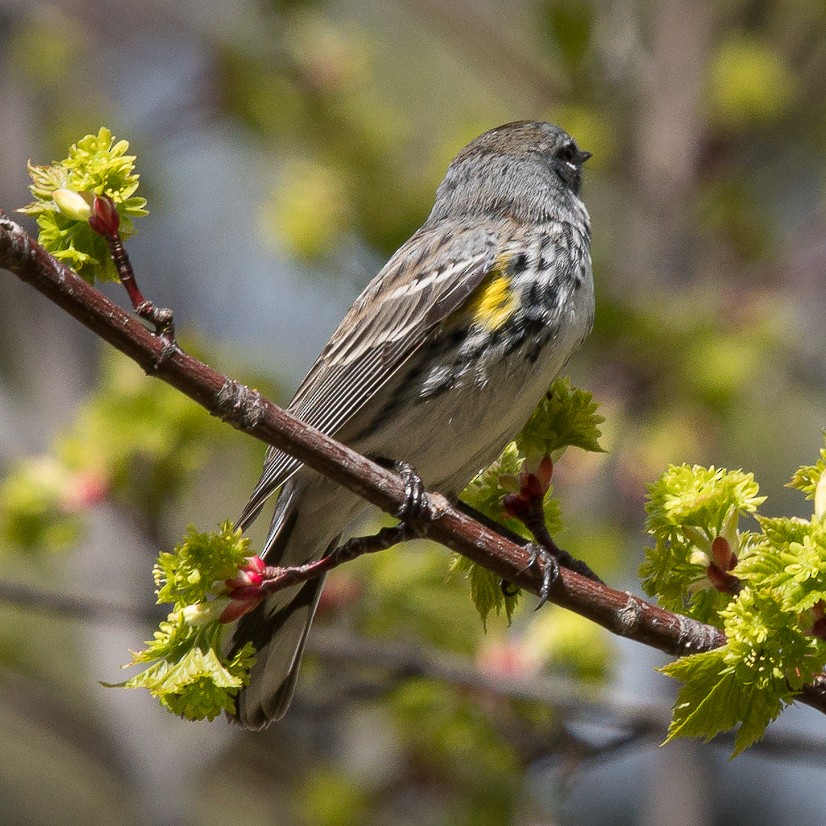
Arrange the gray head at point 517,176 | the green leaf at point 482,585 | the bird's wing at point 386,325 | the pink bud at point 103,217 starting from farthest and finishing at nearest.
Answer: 1. the gray head at point 517,176
2. the bird's wing at point 386,325
3. the green leaf at point 482,585
4. the pink bud at point 103,217

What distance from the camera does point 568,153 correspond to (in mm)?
3738

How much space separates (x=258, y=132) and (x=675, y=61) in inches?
85.0

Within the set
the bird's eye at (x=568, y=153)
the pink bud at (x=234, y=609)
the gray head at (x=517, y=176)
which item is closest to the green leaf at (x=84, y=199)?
the pink bud at (x=234, y=609)

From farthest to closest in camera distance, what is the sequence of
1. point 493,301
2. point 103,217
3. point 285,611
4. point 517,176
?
point 517,176, point 285,611, point 493,301, point 103,217

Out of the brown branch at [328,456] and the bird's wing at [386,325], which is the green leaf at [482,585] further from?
the bird's wing at [386,325]

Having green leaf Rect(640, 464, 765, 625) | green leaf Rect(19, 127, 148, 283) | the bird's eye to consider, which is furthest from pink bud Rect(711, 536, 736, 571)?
the bird's eye

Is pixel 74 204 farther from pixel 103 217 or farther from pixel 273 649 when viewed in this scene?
pixel 273 649

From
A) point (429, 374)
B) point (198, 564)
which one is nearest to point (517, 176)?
point (429, 374)

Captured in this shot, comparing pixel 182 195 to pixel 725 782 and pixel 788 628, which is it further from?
pixel 788 628

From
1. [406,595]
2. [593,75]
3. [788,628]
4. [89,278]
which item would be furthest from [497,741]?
[593,75]

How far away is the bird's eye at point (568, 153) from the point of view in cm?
370

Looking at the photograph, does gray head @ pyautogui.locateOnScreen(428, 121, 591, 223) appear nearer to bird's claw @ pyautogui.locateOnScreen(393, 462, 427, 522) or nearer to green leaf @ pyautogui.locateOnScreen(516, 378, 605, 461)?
green leaf @ pyautogui.locateOnScreen(516, 378, 605, 461)

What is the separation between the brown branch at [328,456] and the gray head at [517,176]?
4.44 ft

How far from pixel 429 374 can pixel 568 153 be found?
4.07 ft
